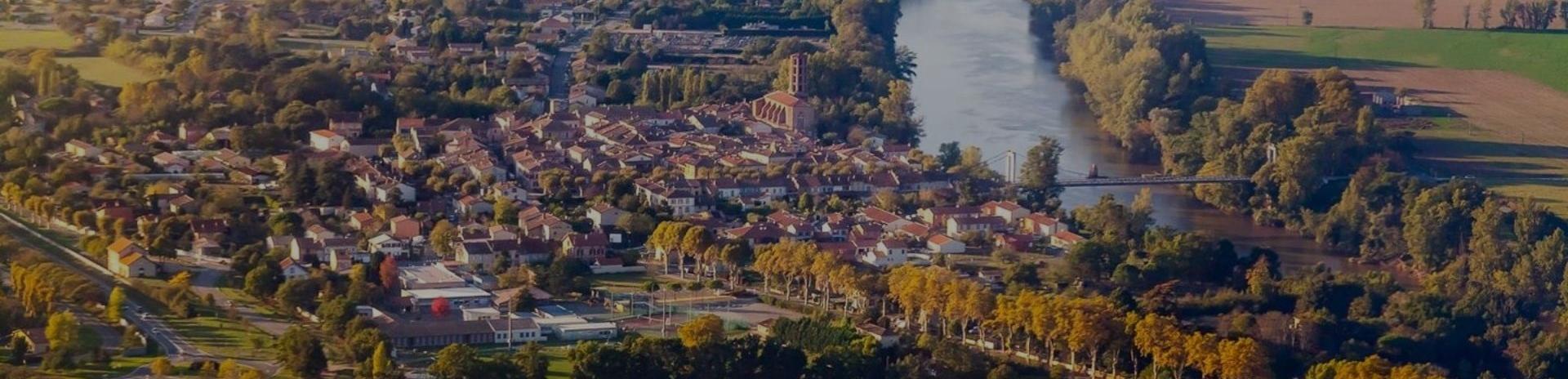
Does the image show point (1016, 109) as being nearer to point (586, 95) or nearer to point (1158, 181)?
point (586, 95)

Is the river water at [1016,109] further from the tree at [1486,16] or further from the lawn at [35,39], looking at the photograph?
the lawn at [35,39]

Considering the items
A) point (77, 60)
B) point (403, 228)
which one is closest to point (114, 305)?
point (403, 228)

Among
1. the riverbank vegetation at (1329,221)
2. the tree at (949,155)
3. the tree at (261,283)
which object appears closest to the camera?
the riverbank vegetation at (1329,221)

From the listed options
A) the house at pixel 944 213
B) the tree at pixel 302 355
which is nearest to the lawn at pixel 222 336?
the tree at pixel 302 355

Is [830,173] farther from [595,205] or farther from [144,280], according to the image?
[144,280]

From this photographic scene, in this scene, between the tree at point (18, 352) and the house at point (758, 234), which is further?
the house at point (758, 234)

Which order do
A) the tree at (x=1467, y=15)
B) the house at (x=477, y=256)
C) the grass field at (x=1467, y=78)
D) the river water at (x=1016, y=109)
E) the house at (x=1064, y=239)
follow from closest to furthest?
the house at (x=477, y=256)
the house at (x=1064, y=239)
the river water at (x=1016, y=109)
the grass field at (x=1467, y=78)
the tree at (x=1467, y=15)
